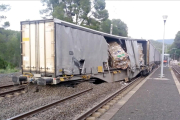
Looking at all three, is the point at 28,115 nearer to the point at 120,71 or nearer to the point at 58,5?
the point at 120,71

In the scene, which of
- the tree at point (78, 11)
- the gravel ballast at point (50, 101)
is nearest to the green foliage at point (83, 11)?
the tree at point (78, 11)

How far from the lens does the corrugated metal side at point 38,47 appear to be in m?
7.98

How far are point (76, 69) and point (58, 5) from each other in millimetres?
22431

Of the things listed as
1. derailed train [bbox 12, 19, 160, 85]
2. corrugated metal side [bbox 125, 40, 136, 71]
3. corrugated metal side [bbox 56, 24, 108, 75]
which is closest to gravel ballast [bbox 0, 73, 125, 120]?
derailed train [bbox 12, 19, 160, 85]

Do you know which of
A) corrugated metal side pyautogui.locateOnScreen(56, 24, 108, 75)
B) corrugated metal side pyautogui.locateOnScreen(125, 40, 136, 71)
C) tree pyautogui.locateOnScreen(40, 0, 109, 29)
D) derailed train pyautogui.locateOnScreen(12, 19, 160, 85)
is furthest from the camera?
tree pyautogui.locateOnScreen(40, 0, 109, 29)

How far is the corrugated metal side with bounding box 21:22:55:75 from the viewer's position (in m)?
7.98

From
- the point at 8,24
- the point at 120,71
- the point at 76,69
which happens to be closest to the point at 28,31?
the point at 76,69

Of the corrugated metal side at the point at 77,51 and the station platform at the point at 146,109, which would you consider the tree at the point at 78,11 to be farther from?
the station platform at the point at 146,109

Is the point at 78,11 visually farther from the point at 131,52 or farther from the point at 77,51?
the point at 77,51

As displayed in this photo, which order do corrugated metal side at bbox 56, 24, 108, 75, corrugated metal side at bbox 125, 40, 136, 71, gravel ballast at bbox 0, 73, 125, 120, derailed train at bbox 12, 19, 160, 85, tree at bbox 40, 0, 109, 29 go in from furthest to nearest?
tree at bbox 40, 0, 109, 29
corrugated metal side at bbox 125, 40, 136, 71
corrugated metal side at bbox 56, 24, 108, 75
derailed train at bbox 12, 19, 160, 85
gravel ballast at bbox 0, 73, 125, 120

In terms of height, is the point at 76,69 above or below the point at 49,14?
below

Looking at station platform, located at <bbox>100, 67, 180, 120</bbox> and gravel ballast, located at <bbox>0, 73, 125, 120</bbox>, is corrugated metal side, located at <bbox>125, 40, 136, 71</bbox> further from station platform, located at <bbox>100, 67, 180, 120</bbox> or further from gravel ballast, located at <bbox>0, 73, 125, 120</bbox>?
station platform, located at <bbox>100, 67, 180, 120</bbox>

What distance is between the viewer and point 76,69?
29.5ft

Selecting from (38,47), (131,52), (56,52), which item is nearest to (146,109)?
(56,52)
